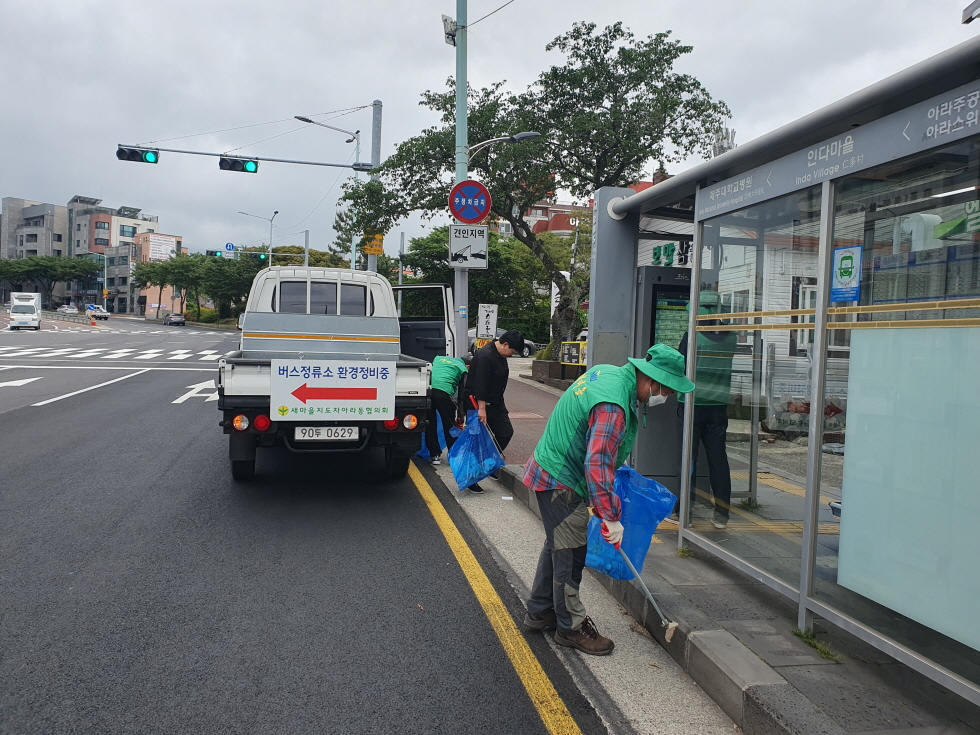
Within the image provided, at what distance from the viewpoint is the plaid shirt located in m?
3.18

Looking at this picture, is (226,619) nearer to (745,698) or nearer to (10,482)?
(745,698)

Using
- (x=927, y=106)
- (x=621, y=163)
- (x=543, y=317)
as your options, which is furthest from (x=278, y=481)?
(x=543, y=317)

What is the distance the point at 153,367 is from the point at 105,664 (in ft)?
63.2

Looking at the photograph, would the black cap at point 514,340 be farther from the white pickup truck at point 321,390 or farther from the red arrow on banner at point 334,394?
the red arrow on banner at point 334,394

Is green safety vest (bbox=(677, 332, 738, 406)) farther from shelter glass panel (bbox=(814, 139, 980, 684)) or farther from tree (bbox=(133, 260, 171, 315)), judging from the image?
tree (bbox=(133, 260, 171, 315))

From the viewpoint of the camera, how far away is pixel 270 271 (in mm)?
8586

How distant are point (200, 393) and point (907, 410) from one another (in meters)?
13.8

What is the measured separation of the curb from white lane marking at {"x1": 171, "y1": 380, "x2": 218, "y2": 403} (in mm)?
11330

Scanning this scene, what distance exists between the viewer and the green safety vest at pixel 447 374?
24.3 feet

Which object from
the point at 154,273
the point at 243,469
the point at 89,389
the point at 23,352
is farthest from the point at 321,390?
the point at 154,273

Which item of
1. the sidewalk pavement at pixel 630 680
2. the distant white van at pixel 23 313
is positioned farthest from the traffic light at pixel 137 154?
the distant white van at pixel 23 313

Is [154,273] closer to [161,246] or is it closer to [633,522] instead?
[161,246]

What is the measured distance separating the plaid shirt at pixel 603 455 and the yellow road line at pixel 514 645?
815 millimetres

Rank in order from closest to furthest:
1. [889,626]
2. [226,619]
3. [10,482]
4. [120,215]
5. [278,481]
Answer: [889,626], [226,619], [10,482], [278,481], [120,215]
